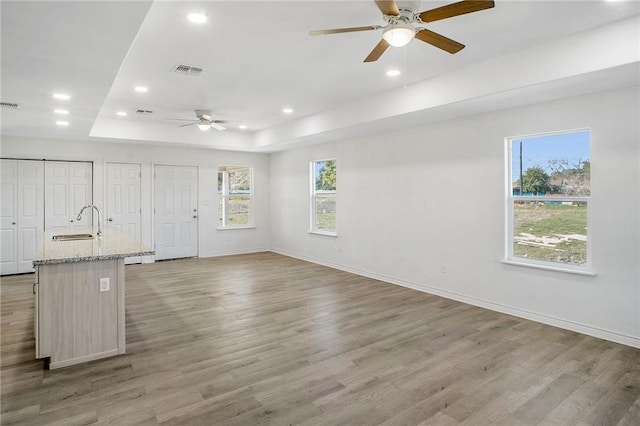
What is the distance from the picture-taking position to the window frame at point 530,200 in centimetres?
380

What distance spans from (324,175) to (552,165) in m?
4.25

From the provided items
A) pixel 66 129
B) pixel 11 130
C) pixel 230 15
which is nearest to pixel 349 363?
pixel 230 15

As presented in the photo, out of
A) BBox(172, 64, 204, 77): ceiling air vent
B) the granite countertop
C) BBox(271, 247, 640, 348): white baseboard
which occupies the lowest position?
BBox(271, 247, 640, 348): white baseboard

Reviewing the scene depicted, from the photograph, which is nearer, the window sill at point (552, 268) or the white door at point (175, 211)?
the window sill at point (552, 268)

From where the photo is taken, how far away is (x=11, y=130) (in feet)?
19.7

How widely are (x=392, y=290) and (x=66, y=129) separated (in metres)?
5.66

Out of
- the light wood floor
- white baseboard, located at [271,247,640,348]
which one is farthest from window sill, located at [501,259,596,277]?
the light wood floor

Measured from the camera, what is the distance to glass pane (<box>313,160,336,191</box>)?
24.1 feet

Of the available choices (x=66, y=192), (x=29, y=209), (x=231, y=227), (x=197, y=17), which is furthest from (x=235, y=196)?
(x=197, y=17)

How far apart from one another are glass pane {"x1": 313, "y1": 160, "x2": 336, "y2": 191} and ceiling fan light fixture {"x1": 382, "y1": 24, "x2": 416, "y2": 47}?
4.79 metres

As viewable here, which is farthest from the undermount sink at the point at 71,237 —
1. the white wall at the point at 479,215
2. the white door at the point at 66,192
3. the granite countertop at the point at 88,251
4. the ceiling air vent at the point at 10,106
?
the white wall at the point at 479,215

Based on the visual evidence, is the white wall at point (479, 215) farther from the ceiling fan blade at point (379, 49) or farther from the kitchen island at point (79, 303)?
the kitchen island at point (79, 303)

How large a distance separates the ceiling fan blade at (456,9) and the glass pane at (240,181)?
7.07 meters

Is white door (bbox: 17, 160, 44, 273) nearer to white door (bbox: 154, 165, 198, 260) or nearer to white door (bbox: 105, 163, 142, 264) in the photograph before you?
white door (bbox: 105, 163, 142, 264)
